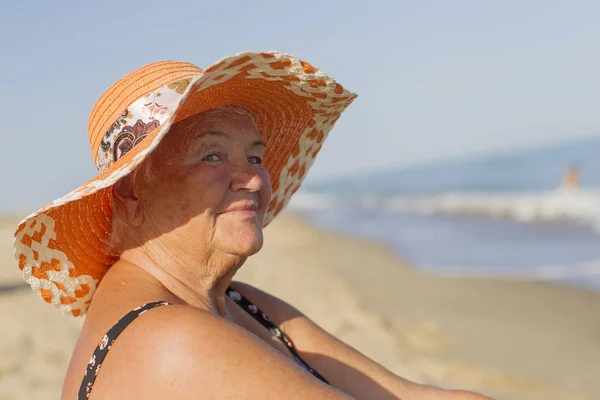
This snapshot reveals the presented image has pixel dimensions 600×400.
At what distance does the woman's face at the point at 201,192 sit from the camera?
6.28 feet

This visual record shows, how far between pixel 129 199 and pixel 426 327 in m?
5.33

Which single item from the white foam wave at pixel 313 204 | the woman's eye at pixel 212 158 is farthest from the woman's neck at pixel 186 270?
the white foam wave at pixel 313 204

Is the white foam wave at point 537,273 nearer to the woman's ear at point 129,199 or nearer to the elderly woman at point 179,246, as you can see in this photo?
the elderly woman at point 179,246

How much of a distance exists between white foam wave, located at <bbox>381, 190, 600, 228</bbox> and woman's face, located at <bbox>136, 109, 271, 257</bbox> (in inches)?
549

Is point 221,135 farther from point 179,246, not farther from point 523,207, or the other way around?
point 523,207

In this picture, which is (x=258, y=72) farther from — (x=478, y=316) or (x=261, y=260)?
→ (x=261, y=260)

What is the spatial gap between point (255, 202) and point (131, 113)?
1.43 feet

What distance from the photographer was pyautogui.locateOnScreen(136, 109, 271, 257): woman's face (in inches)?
75.3

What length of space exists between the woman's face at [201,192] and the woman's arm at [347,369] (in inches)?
21.3

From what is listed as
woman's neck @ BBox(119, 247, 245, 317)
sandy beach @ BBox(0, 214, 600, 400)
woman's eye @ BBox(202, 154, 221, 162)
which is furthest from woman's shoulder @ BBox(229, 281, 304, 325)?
sandy beach @ BBox(0, 214, 600, 400)

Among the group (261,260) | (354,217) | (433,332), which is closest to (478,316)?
(433,332)

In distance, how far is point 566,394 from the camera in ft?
16.6

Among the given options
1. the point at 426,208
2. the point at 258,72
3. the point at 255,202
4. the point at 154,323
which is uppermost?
the point at 426,208

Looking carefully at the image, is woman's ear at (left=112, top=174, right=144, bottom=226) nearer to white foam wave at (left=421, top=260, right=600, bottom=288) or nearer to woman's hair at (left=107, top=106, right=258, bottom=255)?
woman's hair at (left=107, top=106, right=258, bottom=255)
